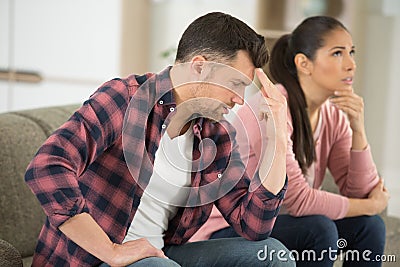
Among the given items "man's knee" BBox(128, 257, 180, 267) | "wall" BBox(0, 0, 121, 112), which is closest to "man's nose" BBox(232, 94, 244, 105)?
"man's knee" BBox(128, 257, 180, 267)

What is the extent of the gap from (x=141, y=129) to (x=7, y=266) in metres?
0.39

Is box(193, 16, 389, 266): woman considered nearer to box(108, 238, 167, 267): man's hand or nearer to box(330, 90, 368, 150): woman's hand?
box(330, 90, 368, 150): woman's hand

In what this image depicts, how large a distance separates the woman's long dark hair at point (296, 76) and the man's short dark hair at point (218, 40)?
0.58m

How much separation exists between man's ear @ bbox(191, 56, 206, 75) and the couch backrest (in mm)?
674

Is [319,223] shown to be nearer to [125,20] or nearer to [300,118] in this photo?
[300,118]

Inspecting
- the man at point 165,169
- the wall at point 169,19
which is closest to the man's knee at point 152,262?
the man at point 165,169

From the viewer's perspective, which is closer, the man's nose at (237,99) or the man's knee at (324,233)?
the man's nose at (237,99)

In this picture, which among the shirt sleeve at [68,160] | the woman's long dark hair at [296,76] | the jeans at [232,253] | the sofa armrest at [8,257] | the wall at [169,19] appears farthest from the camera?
the wall at [169,19]

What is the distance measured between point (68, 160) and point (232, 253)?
448 mm

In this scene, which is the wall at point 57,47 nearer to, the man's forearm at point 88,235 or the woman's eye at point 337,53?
the woman's eye at point 337,53

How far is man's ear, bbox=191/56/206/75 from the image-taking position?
1616 millimetres

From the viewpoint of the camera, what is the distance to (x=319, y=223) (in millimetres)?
2051

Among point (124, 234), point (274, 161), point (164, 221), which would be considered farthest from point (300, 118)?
point (124, 234)

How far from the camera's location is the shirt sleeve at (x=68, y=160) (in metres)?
1.49
